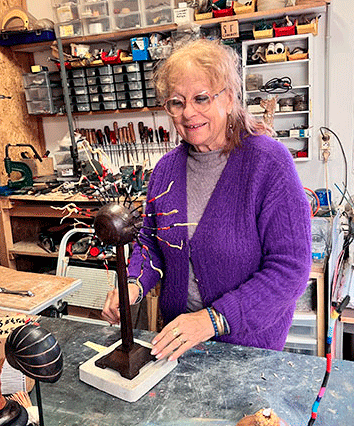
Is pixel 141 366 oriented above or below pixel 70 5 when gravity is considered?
below

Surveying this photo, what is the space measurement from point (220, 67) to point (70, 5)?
2.49 metres

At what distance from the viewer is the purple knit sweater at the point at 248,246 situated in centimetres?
117

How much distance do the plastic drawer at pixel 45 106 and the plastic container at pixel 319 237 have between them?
227cm

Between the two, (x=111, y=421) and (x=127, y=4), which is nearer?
(x=111, y=421)

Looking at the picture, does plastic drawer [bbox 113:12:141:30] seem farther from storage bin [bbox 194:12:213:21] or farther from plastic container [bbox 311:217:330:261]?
plastic container [bbox 311:217:330:261]

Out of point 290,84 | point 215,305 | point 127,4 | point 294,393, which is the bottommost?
point 294,393

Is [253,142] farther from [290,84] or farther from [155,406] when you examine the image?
[290,84]

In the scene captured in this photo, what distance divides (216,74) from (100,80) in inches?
92.5

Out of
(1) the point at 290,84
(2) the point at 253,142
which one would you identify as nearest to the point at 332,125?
(1) the point at 290,84

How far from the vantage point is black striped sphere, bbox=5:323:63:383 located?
2.00ft

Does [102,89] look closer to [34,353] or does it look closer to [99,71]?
[99,71]

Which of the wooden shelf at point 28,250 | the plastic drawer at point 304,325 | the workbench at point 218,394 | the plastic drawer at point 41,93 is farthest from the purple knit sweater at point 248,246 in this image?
the plastic drawer at point 41,93

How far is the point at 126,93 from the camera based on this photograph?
335cm

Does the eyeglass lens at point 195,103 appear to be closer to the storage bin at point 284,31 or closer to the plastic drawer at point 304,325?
the plastic drawer at point 304,325
